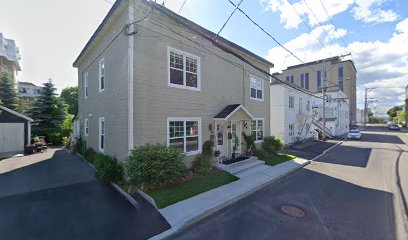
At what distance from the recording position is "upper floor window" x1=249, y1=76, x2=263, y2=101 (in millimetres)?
14023

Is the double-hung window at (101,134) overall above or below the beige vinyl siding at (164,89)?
below

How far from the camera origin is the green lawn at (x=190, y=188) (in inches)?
246

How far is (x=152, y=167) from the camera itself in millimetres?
6703

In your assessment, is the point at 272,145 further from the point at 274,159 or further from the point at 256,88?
the point at 256,88

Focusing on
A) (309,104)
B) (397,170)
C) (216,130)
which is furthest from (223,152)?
(309,104)

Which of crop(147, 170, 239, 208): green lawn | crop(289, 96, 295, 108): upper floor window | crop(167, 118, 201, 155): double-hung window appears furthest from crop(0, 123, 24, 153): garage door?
crop(289, 96, 295, 108): upper floor window

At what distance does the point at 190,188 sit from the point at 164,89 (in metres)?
4.34

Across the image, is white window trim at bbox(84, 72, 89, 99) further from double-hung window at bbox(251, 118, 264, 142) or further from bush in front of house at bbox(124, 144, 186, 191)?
double-hung window at bbox(251, 118, 264, 142)

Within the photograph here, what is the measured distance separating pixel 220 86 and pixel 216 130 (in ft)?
8.64

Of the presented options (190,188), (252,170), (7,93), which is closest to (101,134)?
(190,188)

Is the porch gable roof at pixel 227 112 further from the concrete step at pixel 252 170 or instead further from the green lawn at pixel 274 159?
the green lawn at pixel 274 159

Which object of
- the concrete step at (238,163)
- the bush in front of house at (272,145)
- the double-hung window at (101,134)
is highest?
the double-hung window at (101,134)

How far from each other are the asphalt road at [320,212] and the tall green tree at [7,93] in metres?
30.5

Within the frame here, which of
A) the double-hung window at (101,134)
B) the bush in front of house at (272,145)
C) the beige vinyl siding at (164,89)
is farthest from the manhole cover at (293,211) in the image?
the double-hung window at (101,134)
